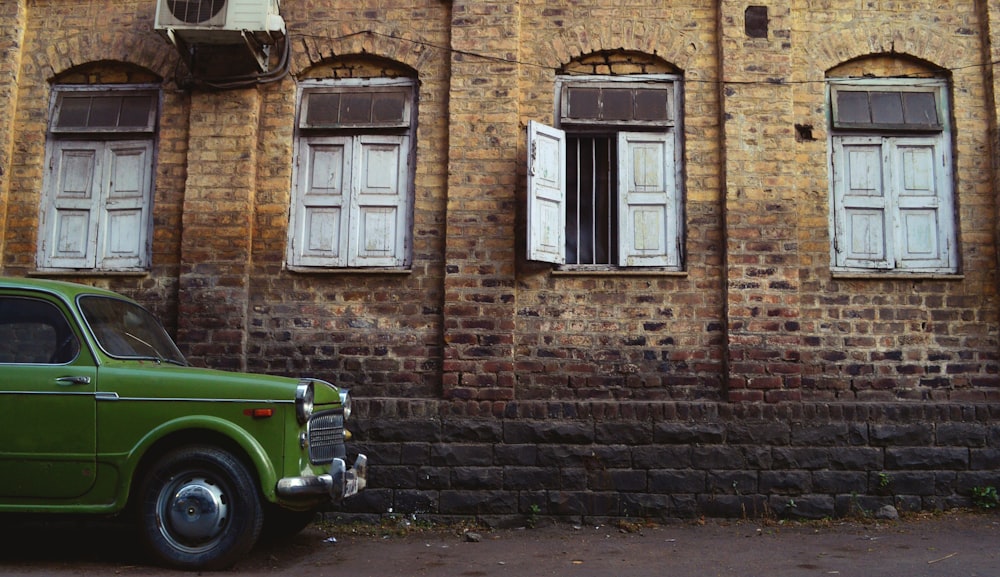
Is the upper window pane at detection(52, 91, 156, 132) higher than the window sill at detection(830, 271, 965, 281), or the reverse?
the upper window pane at detection(52, 91, 156, 132)

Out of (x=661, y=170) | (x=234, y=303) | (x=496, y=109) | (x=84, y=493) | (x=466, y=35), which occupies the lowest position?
(x=84, y=493)

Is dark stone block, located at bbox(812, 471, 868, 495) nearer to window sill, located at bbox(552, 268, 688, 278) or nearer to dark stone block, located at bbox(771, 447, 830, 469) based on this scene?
dark stone block, located at bbox(771, 447, 830, 469)

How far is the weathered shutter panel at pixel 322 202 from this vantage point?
827 centimetres

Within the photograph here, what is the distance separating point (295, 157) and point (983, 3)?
6724 millimetres

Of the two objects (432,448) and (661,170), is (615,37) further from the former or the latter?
(432,448)

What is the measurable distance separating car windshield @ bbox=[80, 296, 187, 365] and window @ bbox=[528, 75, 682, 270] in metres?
3.54

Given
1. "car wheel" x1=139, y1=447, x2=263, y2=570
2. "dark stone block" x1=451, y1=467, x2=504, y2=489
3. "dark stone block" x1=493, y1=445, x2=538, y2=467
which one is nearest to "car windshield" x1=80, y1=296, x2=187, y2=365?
"car wheel" x1=139, y1=447, x2=263, y2=570

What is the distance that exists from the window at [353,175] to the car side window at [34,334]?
8.72 ft

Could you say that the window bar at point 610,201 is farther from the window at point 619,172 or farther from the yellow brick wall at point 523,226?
the yellow brick wall at point 523,226

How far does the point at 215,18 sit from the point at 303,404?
4.03 meters

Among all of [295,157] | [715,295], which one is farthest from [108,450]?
[715,295]

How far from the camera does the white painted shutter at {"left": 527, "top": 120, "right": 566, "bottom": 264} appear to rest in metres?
7.70

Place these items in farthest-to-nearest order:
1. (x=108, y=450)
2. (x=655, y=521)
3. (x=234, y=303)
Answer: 1. (x=234, y=303)
2. (x=655, y=521)
3. (x=108, y=450)

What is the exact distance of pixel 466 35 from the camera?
8227mm
